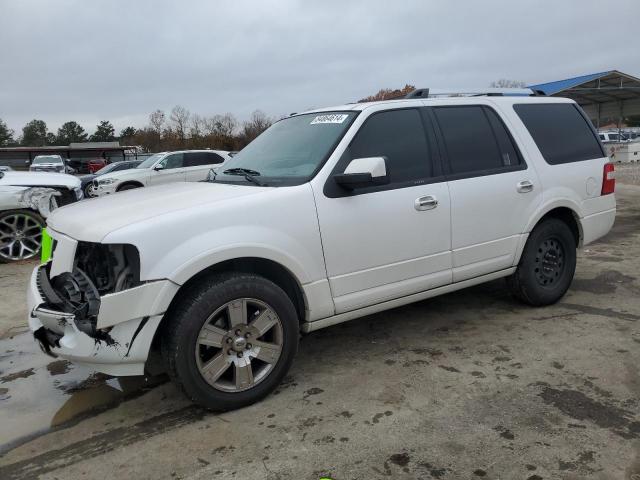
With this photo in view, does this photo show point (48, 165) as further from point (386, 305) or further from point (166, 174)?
point (386, 305)

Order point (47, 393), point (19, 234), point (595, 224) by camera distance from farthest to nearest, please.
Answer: point (19, 234) → point (595, 224) → point (47, 393)

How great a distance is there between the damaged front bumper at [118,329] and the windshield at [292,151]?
1.14 m

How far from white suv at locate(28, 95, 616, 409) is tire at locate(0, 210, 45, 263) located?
4.47 meters

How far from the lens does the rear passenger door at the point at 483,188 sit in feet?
13.0

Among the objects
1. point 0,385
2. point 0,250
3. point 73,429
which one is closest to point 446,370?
point 73,429

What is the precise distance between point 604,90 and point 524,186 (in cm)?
2019

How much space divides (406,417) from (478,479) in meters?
0.62

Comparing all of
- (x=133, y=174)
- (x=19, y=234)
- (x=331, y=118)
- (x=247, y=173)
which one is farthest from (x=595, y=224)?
(x=133, y=174)

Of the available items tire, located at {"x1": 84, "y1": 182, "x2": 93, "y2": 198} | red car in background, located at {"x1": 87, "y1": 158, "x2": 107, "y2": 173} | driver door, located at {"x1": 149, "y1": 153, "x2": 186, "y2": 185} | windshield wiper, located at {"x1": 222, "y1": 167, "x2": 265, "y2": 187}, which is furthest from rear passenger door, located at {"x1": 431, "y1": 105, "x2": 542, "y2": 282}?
red car in background, located at {"x1": 87, "y1": 158, "x2": 107, "y2": 173}

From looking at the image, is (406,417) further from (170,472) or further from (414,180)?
(414,180)

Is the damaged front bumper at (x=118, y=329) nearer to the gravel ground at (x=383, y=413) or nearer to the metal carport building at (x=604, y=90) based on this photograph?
the gravel ground at (x=383, y=413)

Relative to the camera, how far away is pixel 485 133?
4.25 metres

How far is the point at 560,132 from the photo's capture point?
471cm

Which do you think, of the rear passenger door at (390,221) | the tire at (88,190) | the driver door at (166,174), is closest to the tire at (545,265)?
the rear passenger door at (390,221)
